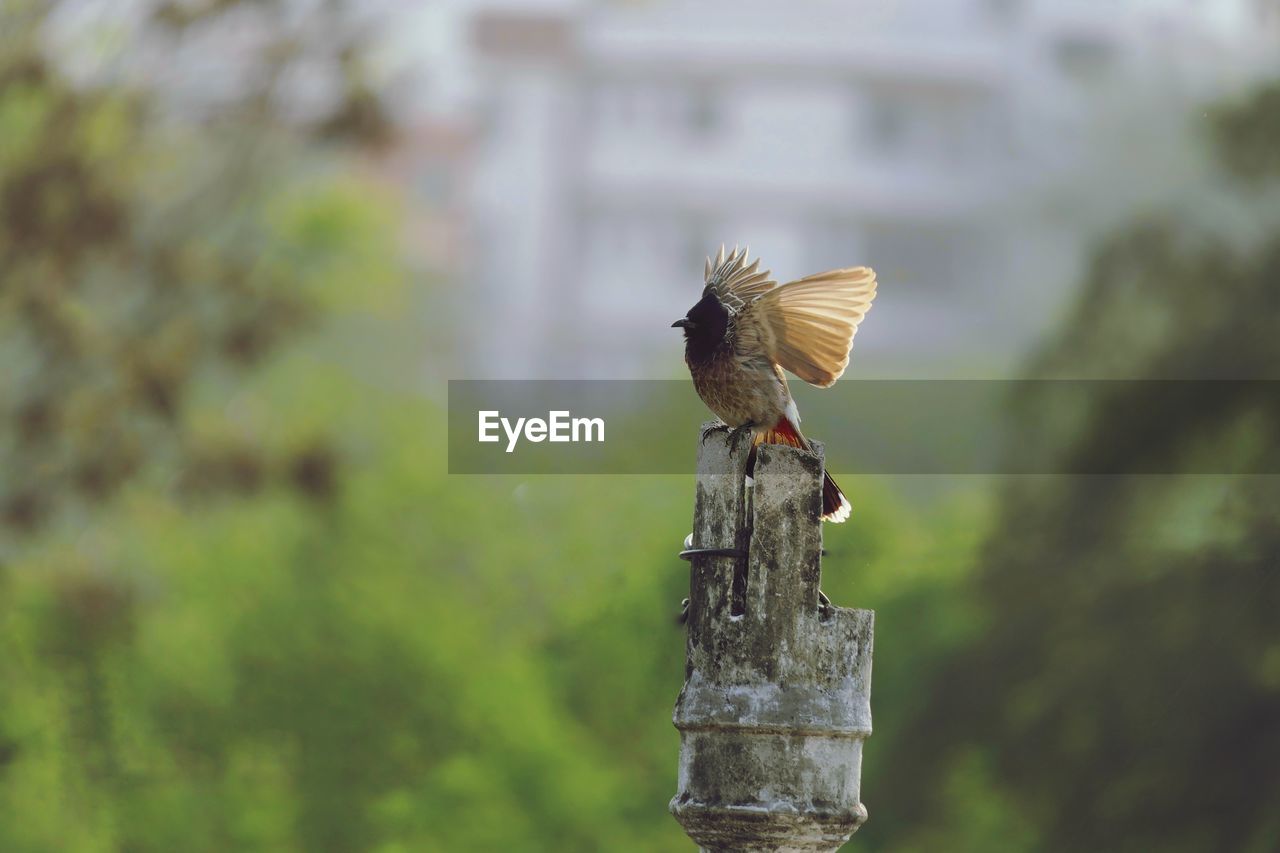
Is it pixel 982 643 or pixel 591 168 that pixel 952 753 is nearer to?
pixel 982 643

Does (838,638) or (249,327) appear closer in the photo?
(838,638)

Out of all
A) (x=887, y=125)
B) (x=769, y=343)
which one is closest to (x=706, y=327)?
(x=769, y=343)

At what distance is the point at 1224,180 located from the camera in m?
13.2

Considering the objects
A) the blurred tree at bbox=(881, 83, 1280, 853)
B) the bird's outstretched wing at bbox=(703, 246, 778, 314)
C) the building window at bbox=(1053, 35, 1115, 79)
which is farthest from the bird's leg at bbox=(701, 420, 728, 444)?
the building window at bbox=(1053, 35, 1115, 79)

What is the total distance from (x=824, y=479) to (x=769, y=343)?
0.33 metres

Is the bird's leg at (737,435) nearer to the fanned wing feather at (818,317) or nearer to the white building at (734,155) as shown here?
the fanned wing feather at (818,317)

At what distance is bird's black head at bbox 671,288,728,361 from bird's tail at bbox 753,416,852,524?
21 centimetres

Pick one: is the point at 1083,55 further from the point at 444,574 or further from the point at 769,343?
the point at 769,343

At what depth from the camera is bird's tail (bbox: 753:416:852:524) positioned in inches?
159

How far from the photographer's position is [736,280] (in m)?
4.27

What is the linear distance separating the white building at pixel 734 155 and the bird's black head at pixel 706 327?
1171 inches

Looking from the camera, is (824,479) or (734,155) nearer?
(824,479)

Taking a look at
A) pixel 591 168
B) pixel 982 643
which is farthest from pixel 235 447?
pixel 591 168

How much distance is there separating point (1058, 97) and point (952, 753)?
74.7 ft
